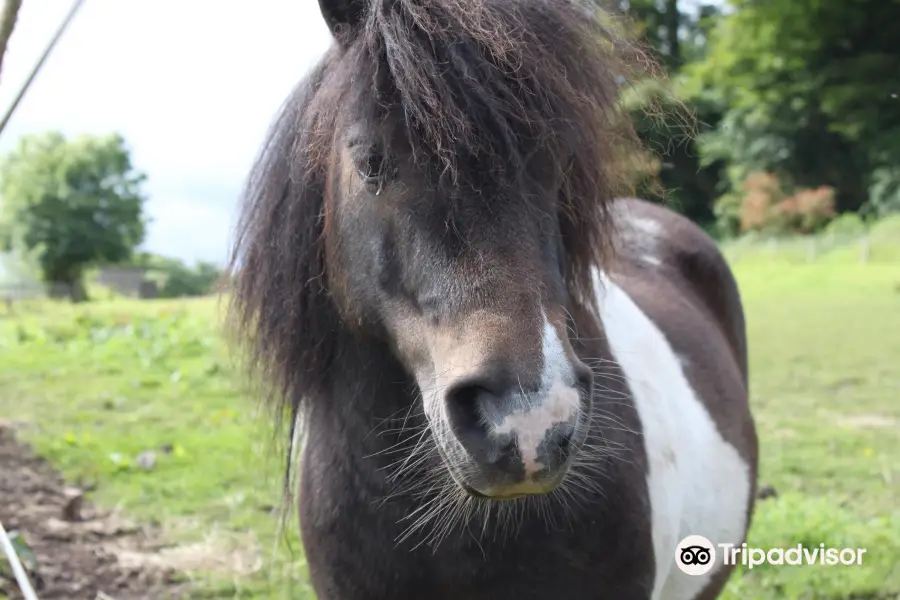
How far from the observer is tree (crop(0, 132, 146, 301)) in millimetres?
44031

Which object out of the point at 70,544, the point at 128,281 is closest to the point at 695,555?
the point at 70,544

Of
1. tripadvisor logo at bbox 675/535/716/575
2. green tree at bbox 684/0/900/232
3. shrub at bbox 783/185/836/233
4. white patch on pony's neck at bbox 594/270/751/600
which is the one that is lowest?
tripadvisor logo at bbox 675/535/716/575

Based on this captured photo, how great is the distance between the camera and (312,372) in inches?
79.9

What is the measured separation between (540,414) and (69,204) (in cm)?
5038

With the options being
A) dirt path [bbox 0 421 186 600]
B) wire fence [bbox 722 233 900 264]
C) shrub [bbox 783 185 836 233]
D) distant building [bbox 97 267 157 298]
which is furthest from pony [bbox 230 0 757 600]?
distant building [bbox 97 267 157 298]

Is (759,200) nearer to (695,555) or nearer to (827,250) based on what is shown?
(827,250)

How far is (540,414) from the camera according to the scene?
1312 millimetres

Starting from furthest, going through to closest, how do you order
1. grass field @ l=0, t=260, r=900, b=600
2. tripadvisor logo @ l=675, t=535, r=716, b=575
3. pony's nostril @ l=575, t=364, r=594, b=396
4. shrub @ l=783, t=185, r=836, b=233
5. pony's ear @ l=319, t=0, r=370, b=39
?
shrub @ l=783, t=185, r=836, b=233 < grass field @ l=0, t=260, r=900, b=600 < tripadvisor logo @ l=675, t=535, r=716, b=575 < pony's ear @ l=319, t=0, r=370, b=39 < pony's nostril @ l=575, t=364, r=594, b=396

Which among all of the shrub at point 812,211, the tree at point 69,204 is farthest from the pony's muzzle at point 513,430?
the tree at point 69,204

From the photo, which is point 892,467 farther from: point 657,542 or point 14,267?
point 14,267

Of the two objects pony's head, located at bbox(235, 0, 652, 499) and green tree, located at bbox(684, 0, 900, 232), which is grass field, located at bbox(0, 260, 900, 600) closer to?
pony's head, located at bbox(235, 0, 652, 499)

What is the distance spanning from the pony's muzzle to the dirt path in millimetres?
2761

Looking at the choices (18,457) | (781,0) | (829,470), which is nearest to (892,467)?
(829,470)

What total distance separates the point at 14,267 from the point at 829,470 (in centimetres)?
4601
